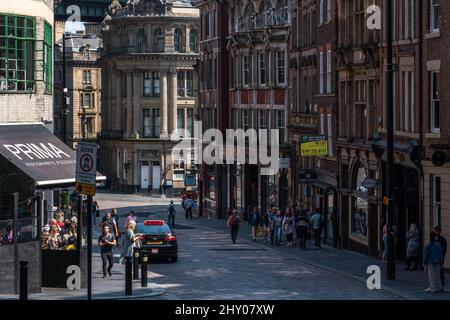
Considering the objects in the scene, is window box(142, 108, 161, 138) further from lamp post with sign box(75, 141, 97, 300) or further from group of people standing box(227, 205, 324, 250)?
lamp post with sign box(75, 141, 97, 300)

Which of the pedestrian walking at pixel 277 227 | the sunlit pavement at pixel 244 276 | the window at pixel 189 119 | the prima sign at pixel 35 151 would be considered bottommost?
the sunlit pavement at pixel 244 276

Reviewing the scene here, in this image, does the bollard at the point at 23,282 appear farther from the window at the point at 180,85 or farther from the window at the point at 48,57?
the window at the point at 180,85

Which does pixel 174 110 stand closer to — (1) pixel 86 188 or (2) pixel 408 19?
(2) pixel 408 19

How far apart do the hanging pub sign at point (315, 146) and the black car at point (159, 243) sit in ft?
26.5

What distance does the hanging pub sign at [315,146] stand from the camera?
4806cm

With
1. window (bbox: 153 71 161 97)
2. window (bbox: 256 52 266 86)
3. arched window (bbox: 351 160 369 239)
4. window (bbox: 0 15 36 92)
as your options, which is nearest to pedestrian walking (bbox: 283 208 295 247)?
arched window (bbox: 351 160 369 239)

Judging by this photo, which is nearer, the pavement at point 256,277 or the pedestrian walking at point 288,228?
the pavement at point 256,277

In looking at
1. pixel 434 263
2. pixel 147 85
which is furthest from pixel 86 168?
pixel 147 85

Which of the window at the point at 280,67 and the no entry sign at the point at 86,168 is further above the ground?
the window at the point at 280,67

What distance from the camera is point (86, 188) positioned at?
24375 millimetres

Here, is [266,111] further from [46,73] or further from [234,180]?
[46,73]

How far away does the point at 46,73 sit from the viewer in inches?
1594

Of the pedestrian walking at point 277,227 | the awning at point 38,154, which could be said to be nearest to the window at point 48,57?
the awning at point 38,154

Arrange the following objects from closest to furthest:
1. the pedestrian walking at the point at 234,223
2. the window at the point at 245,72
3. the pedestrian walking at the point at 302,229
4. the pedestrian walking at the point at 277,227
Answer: the pedestrian walking at the point at 302,229 < the pedestrian walking at the point at 277,227 < the pedestrian walking at the point at 234,223 < the window at the point at 245,72
